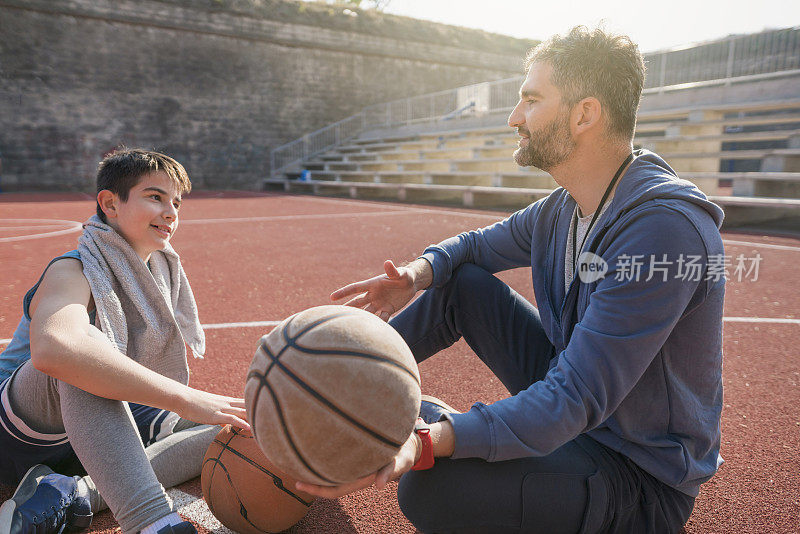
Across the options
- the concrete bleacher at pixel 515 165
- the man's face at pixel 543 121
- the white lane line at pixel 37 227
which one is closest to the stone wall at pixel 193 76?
the concrete bleacher at pixel 515 165

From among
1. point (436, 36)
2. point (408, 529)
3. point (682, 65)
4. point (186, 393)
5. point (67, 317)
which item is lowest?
point (408, 529)

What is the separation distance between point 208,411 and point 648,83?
16.5m

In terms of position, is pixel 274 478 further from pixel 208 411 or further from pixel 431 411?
pixel 431 411

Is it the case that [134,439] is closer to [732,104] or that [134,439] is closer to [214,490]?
[214,490]

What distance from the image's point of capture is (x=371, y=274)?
558cm

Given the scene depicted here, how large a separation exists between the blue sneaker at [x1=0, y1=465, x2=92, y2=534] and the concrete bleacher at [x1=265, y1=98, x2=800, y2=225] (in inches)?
377

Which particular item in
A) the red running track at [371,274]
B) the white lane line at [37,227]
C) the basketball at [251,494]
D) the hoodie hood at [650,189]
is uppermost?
the hoodie hood at [650,189]

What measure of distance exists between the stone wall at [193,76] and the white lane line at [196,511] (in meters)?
18.5

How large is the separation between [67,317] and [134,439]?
1.32 feet

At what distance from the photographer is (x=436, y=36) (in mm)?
23844

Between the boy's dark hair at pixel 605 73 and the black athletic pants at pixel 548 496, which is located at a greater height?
the boy's dark hair at pixel 605 73

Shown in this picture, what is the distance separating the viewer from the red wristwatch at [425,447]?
1367 mm

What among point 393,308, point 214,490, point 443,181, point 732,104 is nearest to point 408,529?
point 214,490

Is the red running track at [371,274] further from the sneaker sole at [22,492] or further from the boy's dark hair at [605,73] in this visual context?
the boy's dark hair at [605,73]
